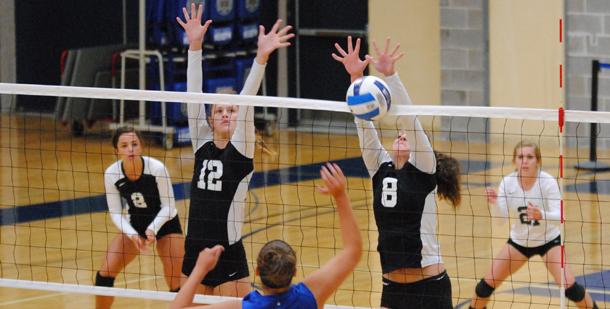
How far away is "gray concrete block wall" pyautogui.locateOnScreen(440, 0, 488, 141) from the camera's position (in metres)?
17.7

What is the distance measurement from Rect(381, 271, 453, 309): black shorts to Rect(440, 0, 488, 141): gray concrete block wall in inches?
426

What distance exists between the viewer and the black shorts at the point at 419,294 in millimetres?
6812

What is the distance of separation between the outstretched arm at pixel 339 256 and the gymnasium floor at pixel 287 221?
3.62 meters

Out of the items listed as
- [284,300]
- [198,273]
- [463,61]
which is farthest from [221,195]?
[463,61]

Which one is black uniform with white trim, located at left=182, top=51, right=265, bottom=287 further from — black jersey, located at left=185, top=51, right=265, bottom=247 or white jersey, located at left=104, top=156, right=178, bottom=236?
white jersey, located at left=104, top=156, right=178, bottom=236

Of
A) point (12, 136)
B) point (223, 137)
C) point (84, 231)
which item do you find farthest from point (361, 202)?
point (12, 136)

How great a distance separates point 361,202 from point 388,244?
6.45 meters

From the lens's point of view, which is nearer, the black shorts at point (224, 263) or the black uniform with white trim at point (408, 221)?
the black uniform with white trim at point (408, 221)

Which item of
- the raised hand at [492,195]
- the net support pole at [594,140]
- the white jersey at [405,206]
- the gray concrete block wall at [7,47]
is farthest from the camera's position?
the gray concrete block wall at [7,47]

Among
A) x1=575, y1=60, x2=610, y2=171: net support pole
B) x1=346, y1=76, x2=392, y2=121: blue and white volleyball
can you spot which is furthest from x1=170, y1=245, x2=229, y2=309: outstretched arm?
x1=575, y1=60, x2=610, y2=171: net support pole

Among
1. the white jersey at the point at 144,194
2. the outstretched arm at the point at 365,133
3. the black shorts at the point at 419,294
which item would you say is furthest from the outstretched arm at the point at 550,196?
the white jersey at the point at 144,194

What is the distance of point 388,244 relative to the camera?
6816mm

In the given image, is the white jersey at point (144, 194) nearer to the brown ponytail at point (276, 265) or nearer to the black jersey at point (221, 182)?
the black jersey at point (221, 182)

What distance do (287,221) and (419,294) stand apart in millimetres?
5510
